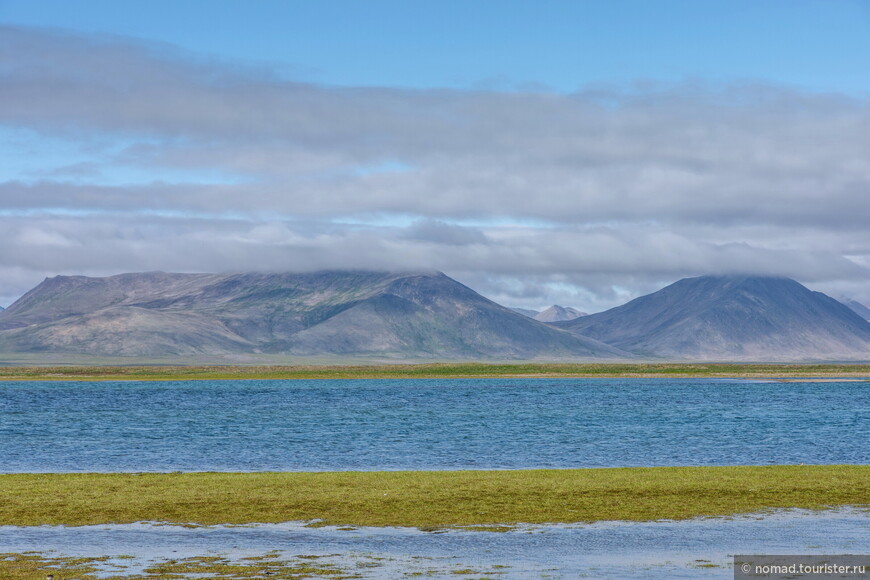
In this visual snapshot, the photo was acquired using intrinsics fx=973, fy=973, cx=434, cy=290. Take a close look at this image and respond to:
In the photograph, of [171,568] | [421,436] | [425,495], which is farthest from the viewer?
[421,436]

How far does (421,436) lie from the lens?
218ft

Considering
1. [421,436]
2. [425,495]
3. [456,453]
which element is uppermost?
[425,495]

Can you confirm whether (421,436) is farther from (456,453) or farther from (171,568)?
(171,568)

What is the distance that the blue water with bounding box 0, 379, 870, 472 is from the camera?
4969cm

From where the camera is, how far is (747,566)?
866 inches

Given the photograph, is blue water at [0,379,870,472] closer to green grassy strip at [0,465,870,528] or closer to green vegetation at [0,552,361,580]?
green grassy strip at [0,465,870,528]

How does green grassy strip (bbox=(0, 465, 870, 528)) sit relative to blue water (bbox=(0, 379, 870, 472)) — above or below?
above

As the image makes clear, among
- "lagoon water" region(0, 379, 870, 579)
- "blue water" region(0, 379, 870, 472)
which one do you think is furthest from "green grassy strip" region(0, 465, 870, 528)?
"blue water" region(0, 379, 870, 472)

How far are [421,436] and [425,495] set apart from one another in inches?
1345

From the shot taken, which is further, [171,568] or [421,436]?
[421,436]

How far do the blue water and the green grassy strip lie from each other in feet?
27.7

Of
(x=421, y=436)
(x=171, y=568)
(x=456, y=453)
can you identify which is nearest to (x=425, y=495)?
(x=171, y=568)

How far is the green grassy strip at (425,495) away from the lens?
28.9m

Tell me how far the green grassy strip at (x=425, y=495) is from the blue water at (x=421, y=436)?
27.7 ft
